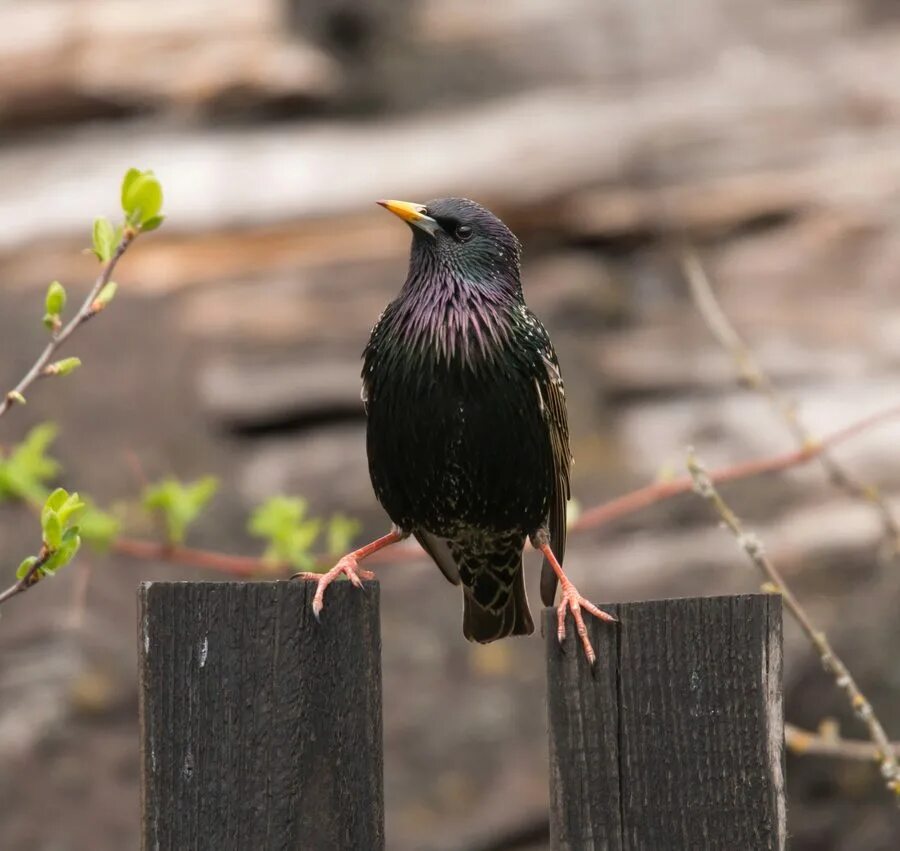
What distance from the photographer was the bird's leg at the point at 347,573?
189 cm

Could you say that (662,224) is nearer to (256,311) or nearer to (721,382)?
(721,382)

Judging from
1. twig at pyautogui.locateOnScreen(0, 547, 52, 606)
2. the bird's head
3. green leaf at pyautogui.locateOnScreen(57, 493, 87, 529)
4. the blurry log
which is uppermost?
the blurry log

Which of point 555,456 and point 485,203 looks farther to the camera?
point 485,203

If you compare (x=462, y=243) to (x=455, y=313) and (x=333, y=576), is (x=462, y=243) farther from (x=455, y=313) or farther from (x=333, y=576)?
(x=333, y=576)

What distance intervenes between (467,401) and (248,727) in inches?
50.6

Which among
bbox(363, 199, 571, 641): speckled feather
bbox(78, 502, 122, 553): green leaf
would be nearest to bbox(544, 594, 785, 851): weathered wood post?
bbox(363, 199, 571, 641): speckled feather

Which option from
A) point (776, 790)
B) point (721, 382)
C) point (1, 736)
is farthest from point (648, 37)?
point (776, 790)

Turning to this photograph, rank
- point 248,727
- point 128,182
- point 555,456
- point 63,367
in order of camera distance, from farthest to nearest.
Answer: point 555,456 < point 128,182 < point 63,367 < point 248,727

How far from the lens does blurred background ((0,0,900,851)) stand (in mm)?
5531

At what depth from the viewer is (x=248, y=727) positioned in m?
1.85

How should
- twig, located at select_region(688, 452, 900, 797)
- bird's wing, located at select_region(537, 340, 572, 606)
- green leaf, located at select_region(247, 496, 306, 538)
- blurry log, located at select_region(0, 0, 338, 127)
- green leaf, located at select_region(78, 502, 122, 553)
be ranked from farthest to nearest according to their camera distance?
1. blurry log, located at select_region(0, 0, 338, 127)
2. green leaf, located at select_region(78, 502, 122, 553)
3. green leaf, located at select_region(247, 496, 306, 538)
4. bird's wing, located at select_region(537, 340, 572, 606)
5. twig, located at select_region(688, 452, 900, 797)

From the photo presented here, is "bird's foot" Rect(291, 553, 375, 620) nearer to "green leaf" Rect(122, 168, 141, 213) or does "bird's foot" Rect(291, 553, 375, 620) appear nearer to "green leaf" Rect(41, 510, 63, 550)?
"green leaf" Rect(41, 510, 63, 550)

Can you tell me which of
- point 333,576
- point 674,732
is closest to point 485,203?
point 333,576

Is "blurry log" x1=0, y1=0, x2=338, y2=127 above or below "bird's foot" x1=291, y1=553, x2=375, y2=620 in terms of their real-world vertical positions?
above
